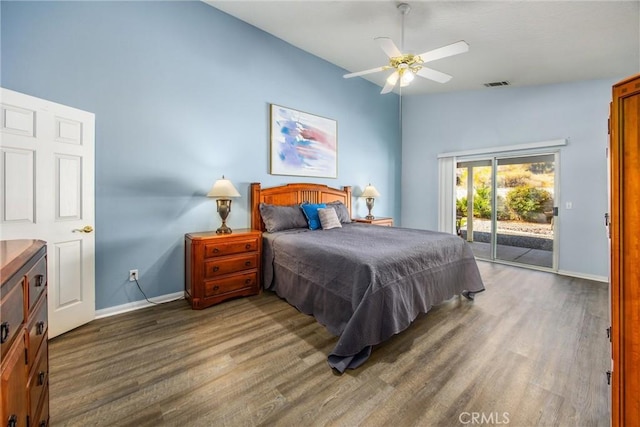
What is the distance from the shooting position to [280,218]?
138 inches

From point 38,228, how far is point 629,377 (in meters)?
3.57

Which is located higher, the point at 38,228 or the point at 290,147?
the point at 290,147

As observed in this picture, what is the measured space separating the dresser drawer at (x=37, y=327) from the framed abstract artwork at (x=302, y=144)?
9.49ft

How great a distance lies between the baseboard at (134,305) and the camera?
2580 millimetres

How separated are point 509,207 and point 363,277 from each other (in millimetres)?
4141

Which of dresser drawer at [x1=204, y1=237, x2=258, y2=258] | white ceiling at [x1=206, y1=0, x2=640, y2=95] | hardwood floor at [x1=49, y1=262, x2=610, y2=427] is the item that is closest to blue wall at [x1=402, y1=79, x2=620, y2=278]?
white ceiling at [x1=206, y1=0, x2=640, y2=95]

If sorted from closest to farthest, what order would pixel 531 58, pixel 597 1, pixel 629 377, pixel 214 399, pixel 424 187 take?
1. pixel 629 377
2. pixel 214 399
3. pixel 597 1
4. pixel 531 58
5. pixel 424 187

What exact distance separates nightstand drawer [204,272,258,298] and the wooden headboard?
0.80 metres

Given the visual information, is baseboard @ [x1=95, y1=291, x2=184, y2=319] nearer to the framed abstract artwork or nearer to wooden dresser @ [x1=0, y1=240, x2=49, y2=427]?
wooden dresser @ [x1=0, y1=240, x2=49, y2=427]

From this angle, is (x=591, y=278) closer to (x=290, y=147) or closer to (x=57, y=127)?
(x=290, y=147)

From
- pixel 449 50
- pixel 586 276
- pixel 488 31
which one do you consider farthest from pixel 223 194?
pixel 586 276

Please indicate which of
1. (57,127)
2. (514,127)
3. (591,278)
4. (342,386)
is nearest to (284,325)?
(342,386)

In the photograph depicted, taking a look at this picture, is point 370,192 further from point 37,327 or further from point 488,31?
point 37,327

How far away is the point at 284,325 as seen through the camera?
8.02 feet
